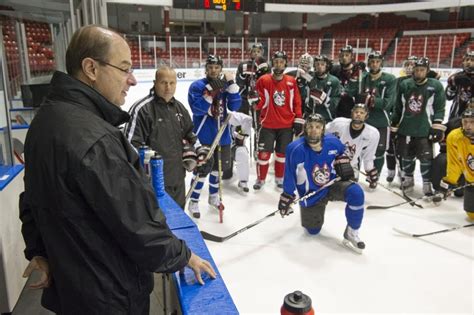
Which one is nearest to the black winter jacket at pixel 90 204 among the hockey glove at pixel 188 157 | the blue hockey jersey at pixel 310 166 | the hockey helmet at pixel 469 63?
the hockey glove at pixel 188 157

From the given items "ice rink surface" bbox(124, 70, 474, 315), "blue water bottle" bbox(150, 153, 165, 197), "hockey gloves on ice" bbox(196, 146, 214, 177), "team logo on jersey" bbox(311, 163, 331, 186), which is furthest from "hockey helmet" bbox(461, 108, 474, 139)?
"blue water bottle" bbox(150, 153, 165, 197)

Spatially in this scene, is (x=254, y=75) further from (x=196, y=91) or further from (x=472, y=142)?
(x=472, y=142)

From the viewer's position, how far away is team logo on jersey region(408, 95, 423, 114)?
3822mm

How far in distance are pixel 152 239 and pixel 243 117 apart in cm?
322

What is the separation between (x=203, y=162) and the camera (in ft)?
9.75

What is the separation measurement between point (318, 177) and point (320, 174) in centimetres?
3


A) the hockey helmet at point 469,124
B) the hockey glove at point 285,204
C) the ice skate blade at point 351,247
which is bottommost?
the ice skate blade at point 351,247

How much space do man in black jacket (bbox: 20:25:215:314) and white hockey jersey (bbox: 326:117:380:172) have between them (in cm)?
301

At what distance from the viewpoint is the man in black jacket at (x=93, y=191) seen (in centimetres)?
86

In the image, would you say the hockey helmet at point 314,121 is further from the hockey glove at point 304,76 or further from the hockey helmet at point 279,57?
the hockey glove at point 304,76

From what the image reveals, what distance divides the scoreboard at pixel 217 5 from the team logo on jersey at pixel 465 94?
8.78 m

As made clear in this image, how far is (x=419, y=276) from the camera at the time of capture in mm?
2404

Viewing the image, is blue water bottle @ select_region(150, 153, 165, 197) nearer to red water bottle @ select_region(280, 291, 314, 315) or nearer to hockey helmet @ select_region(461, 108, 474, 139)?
red water bottle @ select_region(280, 291, 314, 315)

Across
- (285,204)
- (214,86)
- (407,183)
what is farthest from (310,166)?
(407,183)
